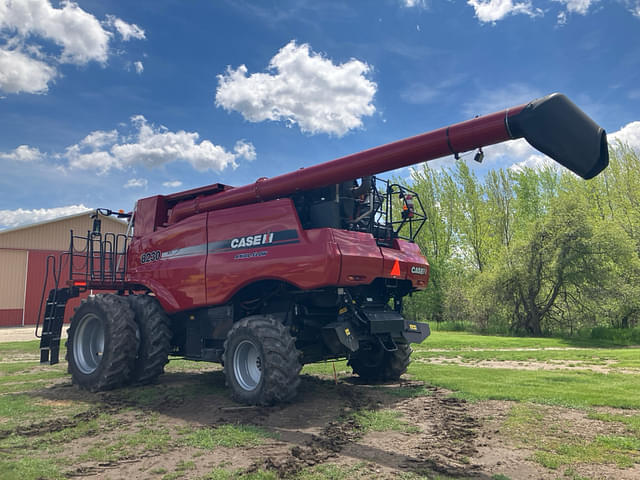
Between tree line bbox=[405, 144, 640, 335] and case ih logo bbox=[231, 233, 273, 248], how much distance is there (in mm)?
19446

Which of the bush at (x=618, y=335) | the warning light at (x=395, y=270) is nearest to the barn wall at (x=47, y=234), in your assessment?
the warning light at (x=395, y=270)

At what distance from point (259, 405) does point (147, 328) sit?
9.52 feet

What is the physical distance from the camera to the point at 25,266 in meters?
27.8

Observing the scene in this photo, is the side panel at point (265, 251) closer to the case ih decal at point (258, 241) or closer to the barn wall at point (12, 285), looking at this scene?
the case ih decal at point (258, 241)

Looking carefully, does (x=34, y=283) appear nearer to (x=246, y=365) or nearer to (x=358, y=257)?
(x=246, y=365)

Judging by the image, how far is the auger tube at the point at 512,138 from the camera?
17.4ft

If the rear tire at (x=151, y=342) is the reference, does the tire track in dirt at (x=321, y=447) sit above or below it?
below

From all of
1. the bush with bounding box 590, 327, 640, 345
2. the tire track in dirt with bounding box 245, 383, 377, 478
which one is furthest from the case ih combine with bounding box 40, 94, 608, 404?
the bush with bounding box 590, 327, 640, 345

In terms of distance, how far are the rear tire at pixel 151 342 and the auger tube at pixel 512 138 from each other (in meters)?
4.09

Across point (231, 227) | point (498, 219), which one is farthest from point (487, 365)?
point (498, 219)

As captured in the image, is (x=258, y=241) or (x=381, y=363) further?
(x=381, y=363)

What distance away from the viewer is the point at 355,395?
819cm

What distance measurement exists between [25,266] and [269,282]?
25.0m

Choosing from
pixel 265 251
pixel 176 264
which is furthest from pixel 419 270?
pixel 176 264
